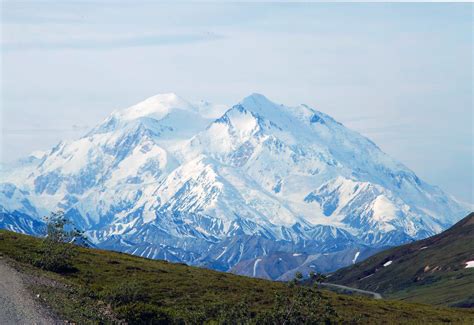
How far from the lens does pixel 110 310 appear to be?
217 feet

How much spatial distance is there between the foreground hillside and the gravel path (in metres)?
1.45

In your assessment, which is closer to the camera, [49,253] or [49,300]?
[49,300]

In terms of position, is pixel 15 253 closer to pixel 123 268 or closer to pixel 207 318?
pixel 123 268

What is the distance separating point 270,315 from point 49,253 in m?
→ 31.5

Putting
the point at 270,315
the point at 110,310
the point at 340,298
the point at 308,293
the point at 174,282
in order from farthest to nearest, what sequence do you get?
the point at 340,298 → the point at 174,282 → the point at 308,293 → the point at 270,315 → the point at 110,310

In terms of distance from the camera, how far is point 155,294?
293 ft

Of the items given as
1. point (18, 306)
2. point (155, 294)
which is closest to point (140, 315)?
point (18, 306)

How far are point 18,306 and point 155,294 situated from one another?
34021mm

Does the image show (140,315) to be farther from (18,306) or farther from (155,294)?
(155,294)

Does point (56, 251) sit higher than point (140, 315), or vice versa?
point (140, 315)

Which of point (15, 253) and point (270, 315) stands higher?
point (270, 315)

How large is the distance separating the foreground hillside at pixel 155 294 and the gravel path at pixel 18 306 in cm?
145

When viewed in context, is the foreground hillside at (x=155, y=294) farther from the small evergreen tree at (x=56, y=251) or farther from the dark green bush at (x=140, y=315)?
the small evergreen tree at (x=56, y=251)

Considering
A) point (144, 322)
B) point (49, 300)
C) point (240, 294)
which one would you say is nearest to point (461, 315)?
point (240, 294)
